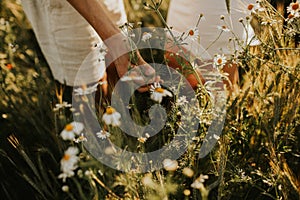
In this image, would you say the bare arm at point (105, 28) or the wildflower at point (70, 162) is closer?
the wildflower at point (70, 162)

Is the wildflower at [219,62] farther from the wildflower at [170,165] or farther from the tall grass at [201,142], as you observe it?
the wildflower at [170,165]

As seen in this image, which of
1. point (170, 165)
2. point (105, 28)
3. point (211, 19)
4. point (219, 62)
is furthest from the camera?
point (211, 19)

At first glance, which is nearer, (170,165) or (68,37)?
(170,165)

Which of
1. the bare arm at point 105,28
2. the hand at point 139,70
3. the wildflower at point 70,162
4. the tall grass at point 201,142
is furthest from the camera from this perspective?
the bare arm at point 105,28

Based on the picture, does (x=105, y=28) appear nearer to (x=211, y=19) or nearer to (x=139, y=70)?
(x=139, y=70)

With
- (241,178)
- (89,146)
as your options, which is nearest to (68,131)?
(89,146)

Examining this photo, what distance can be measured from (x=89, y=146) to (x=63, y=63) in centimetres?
55

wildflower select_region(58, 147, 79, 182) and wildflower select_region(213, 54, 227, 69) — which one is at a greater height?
wildflower select_region(213, 54, 227, 69)

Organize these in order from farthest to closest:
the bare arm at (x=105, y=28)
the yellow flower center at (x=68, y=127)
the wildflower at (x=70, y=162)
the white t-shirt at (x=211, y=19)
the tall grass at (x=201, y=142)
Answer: the white t-shirt at (x=211, y=19) → the bare arm at (x=105, y=28) → the tall grass at (x=201, y=142) → the yellow flower center at (x=68, y=127) → the wildflower at (x=70, y=162)

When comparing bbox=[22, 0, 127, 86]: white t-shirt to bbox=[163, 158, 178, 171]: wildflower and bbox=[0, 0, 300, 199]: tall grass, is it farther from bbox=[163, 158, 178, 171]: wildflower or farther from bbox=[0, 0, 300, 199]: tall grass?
bbox=[163, 158, 178, 171]: wildflower

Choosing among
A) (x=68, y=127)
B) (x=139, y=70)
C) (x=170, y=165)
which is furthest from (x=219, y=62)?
(x=68, y=127)

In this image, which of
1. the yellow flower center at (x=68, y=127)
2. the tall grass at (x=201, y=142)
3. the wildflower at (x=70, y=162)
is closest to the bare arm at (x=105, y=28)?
the tall grass at (x=201, y=142)

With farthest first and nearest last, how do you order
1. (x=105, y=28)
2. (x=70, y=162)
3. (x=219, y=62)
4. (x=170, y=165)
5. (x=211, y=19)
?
(x=211, y=19), (x=105, y=28), (x=219, y=62), (x=170, y=165), (x=70, y=162)

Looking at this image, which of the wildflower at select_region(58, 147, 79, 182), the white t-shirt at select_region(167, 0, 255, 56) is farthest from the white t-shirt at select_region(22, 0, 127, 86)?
the wildflower at select_region(58, 147, 79, 182)
